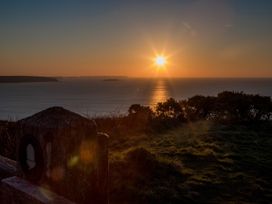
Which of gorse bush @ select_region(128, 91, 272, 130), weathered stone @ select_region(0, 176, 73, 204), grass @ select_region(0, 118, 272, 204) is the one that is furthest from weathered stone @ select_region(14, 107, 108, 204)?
gorse bush @ select_region(128, 91, 272, 130)

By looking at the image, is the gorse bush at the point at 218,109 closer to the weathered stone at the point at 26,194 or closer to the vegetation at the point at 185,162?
the vegetation at the point at 185,162

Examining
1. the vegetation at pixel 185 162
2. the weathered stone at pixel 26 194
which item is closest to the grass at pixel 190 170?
the vegetation at pixel 185 162

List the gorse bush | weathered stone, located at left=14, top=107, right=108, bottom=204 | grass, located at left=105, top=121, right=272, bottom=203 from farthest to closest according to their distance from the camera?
1. the gorse bush
2. grass, located at left=105, top=121, right=272, bottom=203
3. weathered stone, located at left=14, top=107, right=108, bottom=204

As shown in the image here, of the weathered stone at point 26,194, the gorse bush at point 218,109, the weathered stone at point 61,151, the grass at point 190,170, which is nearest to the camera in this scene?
the weathered stone at point 26,194

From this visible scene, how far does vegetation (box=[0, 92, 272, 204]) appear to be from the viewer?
18.7ft

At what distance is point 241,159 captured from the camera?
8.16 meters

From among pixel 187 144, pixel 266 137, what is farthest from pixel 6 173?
pixel 266 137

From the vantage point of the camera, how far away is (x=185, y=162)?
7711mm

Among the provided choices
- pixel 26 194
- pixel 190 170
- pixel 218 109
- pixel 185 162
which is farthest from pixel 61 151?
pixel 218 109

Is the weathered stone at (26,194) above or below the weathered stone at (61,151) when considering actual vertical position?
below

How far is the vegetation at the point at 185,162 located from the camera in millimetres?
5692

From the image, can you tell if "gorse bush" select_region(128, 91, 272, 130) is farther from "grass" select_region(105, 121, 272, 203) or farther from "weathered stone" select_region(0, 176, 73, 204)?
"weathered stone" select_region(0, 176, 73, 204)

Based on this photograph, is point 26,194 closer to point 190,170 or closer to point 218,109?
point 190,170

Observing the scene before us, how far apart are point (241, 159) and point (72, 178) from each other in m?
7.19
